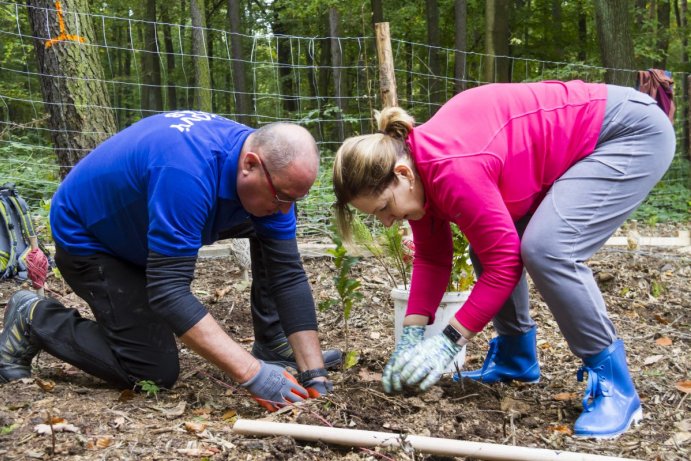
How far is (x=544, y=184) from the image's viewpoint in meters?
2.52

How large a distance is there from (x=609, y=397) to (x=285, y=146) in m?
1.53

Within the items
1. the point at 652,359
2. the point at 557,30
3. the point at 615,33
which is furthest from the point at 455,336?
the point at 557,30

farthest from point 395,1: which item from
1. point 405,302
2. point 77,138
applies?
point 405,302

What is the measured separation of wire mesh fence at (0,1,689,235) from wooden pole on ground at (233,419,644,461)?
225 centimetres

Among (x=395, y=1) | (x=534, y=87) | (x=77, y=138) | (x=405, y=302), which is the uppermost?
(x=395, y=1)

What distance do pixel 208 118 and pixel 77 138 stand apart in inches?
130

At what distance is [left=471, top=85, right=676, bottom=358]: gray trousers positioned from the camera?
234 centimetres

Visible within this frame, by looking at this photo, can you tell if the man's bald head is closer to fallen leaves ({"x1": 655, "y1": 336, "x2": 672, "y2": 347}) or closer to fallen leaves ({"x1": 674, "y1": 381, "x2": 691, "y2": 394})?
fallen leaves ({"x1": 674, "y1": 381, "x2": 691, "y2": 394})

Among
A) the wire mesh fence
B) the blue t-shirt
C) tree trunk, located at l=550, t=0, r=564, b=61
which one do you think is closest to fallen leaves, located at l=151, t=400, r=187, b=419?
the blue t-shirt

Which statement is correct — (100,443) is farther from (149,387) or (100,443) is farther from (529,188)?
(529,188)

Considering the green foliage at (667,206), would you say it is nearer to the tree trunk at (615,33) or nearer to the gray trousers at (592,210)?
the tree trunk at (615,33)

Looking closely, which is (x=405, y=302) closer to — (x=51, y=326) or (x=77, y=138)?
(x=51, y=326)

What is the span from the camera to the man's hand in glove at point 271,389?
8.33ft

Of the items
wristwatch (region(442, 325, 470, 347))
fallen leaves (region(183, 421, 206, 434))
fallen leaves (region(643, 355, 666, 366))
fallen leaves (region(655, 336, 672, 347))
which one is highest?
wristwatch (region(442, 325, 470, 347))
